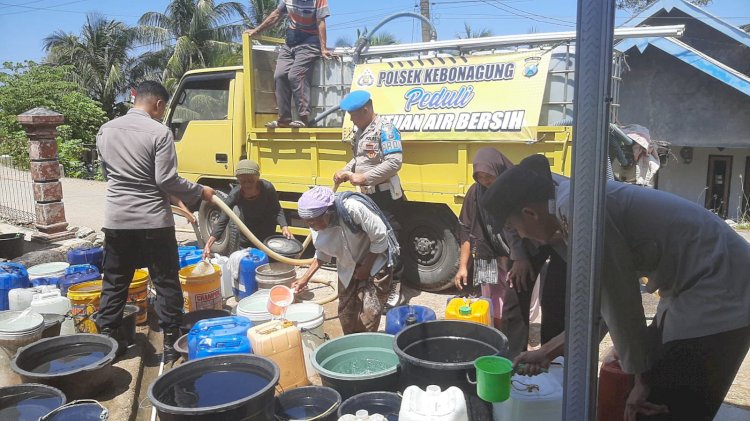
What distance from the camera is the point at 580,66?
142 centimetres

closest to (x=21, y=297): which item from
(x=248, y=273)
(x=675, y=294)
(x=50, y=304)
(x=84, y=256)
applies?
(x=50, y=304)

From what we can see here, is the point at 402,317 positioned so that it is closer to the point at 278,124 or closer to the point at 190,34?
the point at 278,124

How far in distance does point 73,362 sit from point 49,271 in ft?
7.29

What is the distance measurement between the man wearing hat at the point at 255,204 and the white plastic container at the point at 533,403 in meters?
3.57

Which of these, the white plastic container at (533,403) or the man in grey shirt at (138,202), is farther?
the man in grey shirt at (138,202)

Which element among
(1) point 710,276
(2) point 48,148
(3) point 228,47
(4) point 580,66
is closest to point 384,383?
(1) point 710,276

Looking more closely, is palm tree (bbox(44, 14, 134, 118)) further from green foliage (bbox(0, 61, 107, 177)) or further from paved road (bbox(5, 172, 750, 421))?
paved road (bbox(5, 172, 750, 421))

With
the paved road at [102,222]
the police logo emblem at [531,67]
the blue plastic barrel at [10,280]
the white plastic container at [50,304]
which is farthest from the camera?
the police logo emblem at [531,67]

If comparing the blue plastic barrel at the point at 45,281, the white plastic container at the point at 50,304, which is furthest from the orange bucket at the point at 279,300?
the blue plastic barrel at the point at 45,281

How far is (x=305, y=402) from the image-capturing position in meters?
2.91

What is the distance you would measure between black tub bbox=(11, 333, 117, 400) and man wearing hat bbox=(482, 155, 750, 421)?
2.67 meters

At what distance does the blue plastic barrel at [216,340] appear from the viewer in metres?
3.19

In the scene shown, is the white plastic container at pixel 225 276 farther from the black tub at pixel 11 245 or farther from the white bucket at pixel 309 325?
the black tub at pixel 11 245

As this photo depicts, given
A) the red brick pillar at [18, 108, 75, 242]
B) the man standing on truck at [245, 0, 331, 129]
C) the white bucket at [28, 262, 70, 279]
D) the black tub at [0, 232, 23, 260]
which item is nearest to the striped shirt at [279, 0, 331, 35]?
the man standing on truck at [245, 0, 331, 129]
